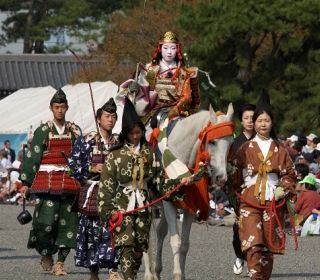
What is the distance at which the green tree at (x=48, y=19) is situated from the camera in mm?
49281

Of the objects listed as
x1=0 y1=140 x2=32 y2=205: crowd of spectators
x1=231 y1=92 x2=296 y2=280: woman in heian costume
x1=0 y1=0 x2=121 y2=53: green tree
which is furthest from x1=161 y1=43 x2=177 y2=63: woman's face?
x1=0 y1=0 x2=121 y2=53: green tree

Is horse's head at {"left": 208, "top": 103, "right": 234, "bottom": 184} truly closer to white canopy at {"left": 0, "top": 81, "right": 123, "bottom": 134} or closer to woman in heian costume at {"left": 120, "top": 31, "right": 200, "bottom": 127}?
woman in heian costume at {"left": 120, "top": 31, "right": 200, "bottom": 127}

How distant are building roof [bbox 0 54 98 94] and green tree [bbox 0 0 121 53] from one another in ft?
5.05

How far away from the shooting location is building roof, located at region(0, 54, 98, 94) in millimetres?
45156

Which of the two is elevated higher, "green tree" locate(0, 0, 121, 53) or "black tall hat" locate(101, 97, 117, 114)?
"black tall hat" locate(101, 97, 117, 114)

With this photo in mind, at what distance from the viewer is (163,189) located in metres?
10.3

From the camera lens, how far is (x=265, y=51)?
2788 centimetres

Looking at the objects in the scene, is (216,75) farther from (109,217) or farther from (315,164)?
(109,217)

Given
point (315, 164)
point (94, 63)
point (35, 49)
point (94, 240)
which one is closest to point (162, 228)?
point (94, 240)

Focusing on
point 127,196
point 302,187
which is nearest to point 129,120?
point 127,196

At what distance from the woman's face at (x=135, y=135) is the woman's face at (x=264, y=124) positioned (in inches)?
39.0

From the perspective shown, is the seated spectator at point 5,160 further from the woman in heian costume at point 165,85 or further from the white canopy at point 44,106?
the woman in heian costume at point 165,85

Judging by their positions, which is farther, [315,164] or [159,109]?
[315,164]

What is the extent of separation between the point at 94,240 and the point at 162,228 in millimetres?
680
